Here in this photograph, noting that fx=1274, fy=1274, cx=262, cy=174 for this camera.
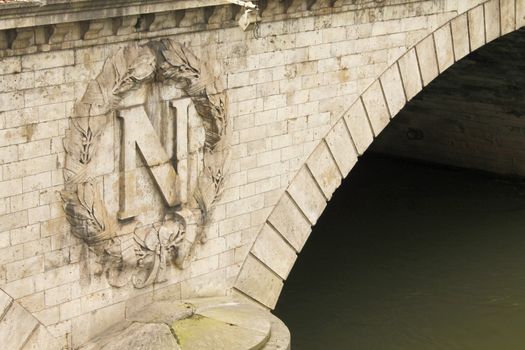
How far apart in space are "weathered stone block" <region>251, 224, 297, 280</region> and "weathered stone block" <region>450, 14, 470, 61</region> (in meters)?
3.00

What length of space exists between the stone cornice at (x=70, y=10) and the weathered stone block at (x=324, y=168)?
7.21 feet

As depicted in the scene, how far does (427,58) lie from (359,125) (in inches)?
46.6

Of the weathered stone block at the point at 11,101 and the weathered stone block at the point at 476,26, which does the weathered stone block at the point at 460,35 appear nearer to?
the weathered stone block at the point at 476,26

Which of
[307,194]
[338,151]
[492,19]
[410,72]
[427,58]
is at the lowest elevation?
[307,194]

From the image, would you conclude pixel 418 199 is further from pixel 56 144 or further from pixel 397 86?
pixel 56 144

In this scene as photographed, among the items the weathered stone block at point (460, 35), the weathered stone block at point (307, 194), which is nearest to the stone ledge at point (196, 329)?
the weathered stone block at point (307, 194)

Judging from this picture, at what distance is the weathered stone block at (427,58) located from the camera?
12.1m

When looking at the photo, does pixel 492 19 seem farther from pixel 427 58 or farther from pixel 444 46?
pixel 427 58

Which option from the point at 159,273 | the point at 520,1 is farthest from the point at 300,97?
the point at 520,1

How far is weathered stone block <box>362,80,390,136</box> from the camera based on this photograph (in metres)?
11.6

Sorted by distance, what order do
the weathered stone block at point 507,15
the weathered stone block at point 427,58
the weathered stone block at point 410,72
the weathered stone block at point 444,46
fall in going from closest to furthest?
1. the weathered stone block at point 410,72
2. the weathered stone block at point 427,58
3. the weathered stone block at point 444,46
4. the weathered stone block at point 507,15

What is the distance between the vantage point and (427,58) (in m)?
12.2

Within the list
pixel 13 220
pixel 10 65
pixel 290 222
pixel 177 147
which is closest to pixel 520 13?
pixel 290 222

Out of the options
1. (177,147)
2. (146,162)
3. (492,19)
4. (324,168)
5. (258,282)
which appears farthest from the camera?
(492,19)
